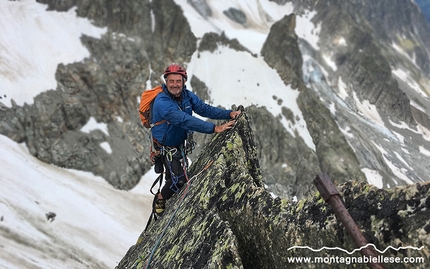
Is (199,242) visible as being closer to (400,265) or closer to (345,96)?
(400,265)

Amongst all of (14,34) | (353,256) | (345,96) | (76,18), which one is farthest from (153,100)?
(345,96)

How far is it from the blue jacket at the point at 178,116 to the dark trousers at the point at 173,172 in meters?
0.39

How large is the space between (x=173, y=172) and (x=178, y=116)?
2.06 metres

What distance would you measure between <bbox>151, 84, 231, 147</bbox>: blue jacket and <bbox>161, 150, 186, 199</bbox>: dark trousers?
1.28ft

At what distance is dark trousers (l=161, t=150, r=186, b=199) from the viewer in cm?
857

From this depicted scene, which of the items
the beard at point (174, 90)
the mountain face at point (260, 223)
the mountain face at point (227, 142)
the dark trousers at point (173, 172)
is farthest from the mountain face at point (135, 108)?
the mountain face at point (260, 223)

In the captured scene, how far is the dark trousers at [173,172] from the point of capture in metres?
8.57

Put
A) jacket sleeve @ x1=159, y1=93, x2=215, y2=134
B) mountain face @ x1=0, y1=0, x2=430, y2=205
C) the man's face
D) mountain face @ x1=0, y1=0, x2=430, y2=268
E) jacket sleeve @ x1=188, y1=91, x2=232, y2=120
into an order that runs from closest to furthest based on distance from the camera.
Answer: mountain face @ x1=0, y1=0, x2=430, y2=268
jacket sleeve @ x1=159, y1=93, x2=215, y2=134
the man's face
jacket sleeve @ x1=188, y1=91, x2=232, y2=120
mountain face @ x1=0, y1=0, x2=430, y2=205

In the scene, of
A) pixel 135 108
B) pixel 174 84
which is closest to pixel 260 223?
pixel 174 84

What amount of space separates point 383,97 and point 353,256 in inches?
6129

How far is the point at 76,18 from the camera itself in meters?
48.8

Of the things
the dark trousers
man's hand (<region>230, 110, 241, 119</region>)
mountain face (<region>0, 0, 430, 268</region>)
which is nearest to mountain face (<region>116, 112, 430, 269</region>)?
mountain face (<region>0, 0, 430, 268</region>)

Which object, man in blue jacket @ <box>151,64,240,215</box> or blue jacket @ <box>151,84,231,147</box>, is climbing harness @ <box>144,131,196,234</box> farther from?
blue jacket @ <box>151,84,231,147</box>

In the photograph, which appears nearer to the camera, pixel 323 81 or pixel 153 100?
pixel 153 100
